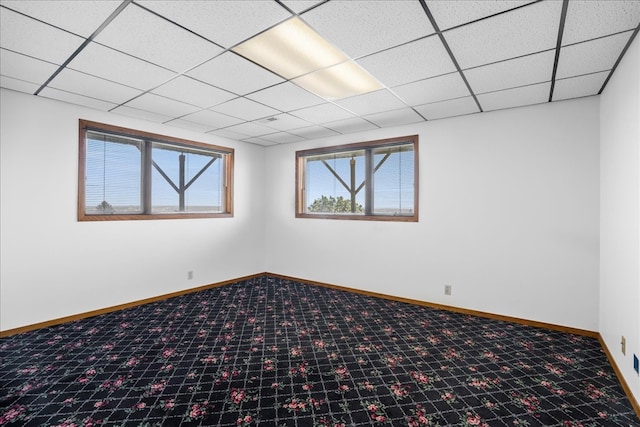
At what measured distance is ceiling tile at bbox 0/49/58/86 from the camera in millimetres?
2516

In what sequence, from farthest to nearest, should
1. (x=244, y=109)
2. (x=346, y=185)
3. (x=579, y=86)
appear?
(x=346, y=185)
(x=244, y=109)
(x=579, y=86)

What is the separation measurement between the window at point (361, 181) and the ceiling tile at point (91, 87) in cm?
285

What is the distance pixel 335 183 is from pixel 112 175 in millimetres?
3220

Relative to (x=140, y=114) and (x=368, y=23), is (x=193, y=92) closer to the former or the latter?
(x=140, y=114)

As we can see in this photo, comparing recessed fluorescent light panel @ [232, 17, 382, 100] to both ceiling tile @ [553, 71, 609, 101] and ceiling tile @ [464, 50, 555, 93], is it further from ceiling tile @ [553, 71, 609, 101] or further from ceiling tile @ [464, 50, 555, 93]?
ceiling tile @ [553, 71, 609, 101]

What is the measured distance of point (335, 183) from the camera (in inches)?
209

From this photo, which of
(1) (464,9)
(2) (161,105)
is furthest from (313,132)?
(1) (464,9)

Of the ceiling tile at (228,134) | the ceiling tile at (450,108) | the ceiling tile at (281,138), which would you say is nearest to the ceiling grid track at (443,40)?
the ceiling tile at (450,108)

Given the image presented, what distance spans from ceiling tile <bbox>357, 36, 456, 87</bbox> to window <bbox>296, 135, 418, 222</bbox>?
5.42 feet

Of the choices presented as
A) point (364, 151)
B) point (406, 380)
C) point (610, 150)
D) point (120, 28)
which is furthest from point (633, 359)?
point (120, 28)

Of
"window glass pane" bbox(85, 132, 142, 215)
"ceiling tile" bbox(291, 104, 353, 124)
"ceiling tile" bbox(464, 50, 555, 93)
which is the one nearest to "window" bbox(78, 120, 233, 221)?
"window glass pane" bbox(85, 132, 142, 215)

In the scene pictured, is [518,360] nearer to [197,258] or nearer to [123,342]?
[123,342]

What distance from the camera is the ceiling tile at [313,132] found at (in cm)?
466

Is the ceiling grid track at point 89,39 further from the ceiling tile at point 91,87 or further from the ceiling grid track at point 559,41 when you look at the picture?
the ceiling grid track at point 559,41
